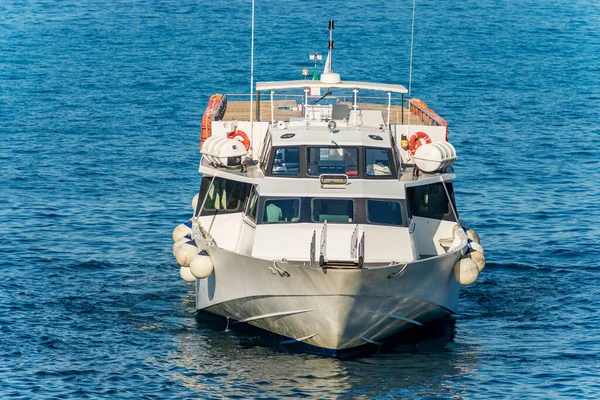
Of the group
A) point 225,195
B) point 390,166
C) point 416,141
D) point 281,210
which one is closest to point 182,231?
point 225,195

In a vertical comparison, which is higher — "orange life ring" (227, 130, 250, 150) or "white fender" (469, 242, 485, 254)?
"orange life ring" (227, 130, 250, 150)

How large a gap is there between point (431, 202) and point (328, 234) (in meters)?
5.55

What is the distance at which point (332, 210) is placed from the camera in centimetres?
2891

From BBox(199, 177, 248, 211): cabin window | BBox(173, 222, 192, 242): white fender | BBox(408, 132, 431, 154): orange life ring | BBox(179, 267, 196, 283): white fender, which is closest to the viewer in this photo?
BBox(179, 267, 196, 283): white fender

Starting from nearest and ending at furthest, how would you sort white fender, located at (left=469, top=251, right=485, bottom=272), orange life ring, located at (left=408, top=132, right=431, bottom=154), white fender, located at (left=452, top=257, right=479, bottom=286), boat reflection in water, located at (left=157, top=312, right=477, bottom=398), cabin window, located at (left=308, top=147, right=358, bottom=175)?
boat reflection in water, located at (left=157, top=312, right=477, bottom=398) < white fender, located at (left=452, top=257, right=479, bottom=286) < cabin window, located at (left=308, top=147, right=358, bottom=175) < white fender, located at (left=469, top=251, right=485, bottom=272) < orange life ring, located at (left=408, top=132, right=431, bottom=154)

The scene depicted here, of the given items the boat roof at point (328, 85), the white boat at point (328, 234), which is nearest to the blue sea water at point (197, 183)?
the white boat at point (328, 234)

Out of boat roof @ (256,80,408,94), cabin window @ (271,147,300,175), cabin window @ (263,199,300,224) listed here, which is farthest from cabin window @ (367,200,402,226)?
boat roof @ (256,80,408,94)

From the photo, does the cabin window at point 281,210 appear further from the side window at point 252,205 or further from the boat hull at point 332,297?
the boat hull at point 332,297

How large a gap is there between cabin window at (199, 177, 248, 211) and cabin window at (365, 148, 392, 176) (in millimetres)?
4124

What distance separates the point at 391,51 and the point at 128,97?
22022 mm

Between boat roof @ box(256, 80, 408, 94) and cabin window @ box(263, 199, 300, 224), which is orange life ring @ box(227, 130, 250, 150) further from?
cabin window @ box(263, 199, 300, 224)

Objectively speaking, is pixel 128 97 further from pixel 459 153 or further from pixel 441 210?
pixel 441 210

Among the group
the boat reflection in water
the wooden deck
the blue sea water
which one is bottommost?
the boat reflection in water

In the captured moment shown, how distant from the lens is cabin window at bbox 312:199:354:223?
28688 mm
